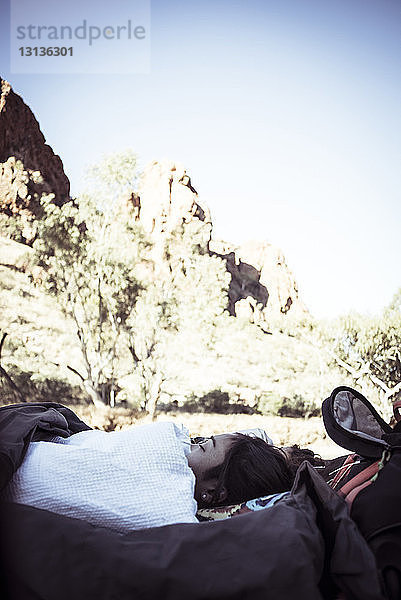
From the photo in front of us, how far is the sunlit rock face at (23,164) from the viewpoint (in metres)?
6.84

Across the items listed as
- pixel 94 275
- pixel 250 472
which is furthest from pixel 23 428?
pixel 94 275

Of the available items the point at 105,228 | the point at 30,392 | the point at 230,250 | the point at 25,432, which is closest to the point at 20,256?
the point at 105,228

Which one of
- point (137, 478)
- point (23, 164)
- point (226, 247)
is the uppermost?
point (23, 164)

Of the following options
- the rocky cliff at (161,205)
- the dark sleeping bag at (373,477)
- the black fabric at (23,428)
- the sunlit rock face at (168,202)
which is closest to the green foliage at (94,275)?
the rocky cliff at (161,205)

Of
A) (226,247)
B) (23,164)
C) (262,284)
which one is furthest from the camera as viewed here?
(262,284)

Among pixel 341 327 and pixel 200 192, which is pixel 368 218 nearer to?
pixel 341 327

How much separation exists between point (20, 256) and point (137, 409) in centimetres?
225

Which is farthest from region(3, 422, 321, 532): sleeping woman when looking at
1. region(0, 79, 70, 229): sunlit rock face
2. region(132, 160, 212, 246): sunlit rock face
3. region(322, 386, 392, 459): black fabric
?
region(0, 79, 70, 229): sunlit rock face

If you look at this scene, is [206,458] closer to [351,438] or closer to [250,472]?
[250,472]

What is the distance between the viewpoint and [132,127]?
6789 millimetres

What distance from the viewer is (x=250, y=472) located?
133 centimetres

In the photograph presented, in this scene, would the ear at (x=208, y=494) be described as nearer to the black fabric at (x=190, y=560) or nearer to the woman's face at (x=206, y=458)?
the woman's face at (x=206, y=458)

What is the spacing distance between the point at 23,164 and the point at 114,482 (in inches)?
268

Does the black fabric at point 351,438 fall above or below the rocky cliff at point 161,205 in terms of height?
below
